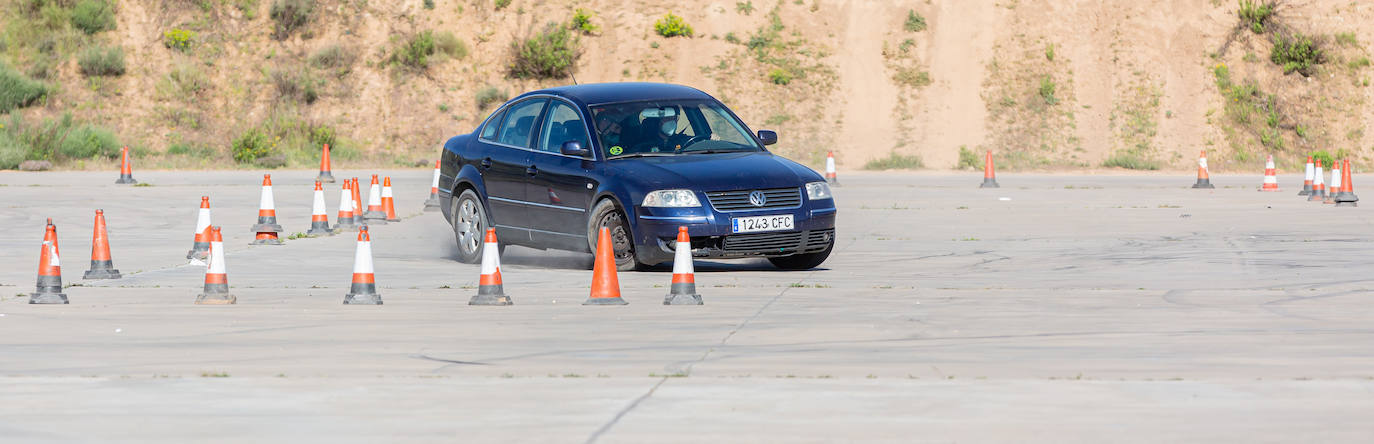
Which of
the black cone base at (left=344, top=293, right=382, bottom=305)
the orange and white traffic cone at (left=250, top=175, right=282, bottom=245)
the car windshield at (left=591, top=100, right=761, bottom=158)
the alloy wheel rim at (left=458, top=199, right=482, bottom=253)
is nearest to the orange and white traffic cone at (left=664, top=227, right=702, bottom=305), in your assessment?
the black cone base at (left=344, top=293, right=382, bottom=305)

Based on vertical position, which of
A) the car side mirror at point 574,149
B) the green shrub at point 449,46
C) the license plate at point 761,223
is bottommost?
the license plate at point 761,223

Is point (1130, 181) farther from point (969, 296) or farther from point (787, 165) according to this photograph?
point (969, 296)

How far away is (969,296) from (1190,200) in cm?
1443

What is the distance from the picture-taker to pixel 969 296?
12562 mm

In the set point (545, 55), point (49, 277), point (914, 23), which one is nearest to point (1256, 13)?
point (914, 23)

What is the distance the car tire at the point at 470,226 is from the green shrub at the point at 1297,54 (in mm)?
33490

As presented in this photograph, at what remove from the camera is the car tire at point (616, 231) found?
14.7m

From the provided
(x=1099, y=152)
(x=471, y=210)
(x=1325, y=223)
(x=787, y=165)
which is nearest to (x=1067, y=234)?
(x=1325, y=223)

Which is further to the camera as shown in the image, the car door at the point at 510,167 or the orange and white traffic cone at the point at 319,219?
the orange and white traffic cone at the point at 319,219

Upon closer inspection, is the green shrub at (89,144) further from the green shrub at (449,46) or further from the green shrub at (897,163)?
the green shrub at (897,163)

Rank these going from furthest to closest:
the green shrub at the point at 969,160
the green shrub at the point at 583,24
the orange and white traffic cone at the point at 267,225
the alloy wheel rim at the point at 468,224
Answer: the green shrub at the point at 583,24
the green shrub at the point at 969,160
the orange and white traffic cone at the point at 267,225
the alloy wheel rim at the point at 468,224

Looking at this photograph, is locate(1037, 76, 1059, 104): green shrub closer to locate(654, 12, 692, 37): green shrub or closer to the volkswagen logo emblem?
locate(654, 12, 692, 37): green shrub

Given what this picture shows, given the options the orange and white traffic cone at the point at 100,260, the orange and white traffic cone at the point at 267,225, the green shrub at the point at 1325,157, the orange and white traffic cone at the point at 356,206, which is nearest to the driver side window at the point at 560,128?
the orange and white traffic cone at the point at 267,225

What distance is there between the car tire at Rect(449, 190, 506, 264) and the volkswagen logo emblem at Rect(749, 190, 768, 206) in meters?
2.77
